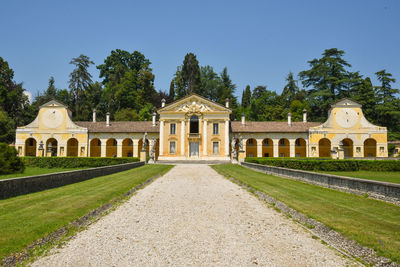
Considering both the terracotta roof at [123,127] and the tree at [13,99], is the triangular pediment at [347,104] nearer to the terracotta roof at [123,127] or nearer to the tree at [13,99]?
the terracotta roof at [123,127]

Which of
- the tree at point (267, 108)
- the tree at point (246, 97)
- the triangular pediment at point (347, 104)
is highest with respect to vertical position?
the tree at point (246, 97)

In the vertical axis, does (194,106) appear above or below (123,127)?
above

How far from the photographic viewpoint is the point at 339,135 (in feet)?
131

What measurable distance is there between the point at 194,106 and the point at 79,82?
31.5 meters

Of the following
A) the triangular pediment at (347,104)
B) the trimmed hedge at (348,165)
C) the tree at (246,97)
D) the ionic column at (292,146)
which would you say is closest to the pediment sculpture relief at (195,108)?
the ionic column at (292,146)

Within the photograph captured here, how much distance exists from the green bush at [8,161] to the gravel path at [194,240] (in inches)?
470

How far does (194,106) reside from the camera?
133 ft

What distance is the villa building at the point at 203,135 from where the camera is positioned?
3988cm

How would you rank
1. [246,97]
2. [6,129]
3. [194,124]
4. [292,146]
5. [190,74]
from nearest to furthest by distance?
[194,124], [292,146], [6,129], [190,74], [246,97]

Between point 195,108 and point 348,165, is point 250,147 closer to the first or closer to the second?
point 195,108

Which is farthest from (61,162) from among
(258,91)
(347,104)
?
(258,91)

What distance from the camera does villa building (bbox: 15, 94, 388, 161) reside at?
131ft

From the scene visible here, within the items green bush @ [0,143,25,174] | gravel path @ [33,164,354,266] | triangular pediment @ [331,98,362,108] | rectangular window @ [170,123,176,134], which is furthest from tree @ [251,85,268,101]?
gravel path @ [33,164,354,266]

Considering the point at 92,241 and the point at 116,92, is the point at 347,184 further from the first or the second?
the point at 116,92
